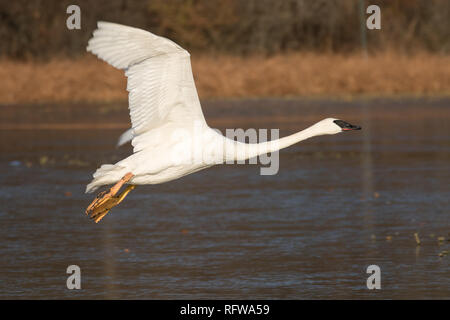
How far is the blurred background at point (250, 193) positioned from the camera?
8.19 meters

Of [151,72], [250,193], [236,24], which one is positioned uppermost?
[236,24]

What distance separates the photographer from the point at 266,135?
752 inches

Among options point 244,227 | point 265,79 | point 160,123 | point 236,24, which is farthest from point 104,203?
point 236,24

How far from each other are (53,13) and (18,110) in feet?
46.6

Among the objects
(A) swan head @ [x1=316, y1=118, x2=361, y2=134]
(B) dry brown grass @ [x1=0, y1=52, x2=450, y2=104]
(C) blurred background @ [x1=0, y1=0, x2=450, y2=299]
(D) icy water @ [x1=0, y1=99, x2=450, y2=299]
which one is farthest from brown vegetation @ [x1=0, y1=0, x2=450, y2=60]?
(A) swan head @ [x1=316, y1=118, x2=361, y2=134]

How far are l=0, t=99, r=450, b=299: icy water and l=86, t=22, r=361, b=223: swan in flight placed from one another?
2.74 ft

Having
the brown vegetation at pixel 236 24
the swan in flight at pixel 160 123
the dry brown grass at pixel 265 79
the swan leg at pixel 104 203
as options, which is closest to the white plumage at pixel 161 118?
the swan in flight at pixel 160 123

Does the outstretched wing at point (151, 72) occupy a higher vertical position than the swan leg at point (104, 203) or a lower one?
higher

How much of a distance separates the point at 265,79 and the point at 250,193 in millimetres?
18234

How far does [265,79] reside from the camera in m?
30.6

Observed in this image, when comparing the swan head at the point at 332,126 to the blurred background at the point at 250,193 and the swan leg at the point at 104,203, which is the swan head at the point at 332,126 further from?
the swan leg at the point at 104,203

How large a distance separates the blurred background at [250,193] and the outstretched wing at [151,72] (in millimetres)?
1356

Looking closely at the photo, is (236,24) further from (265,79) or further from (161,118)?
(161,118)

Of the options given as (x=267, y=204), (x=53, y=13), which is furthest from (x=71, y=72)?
(x=267, y=204)
